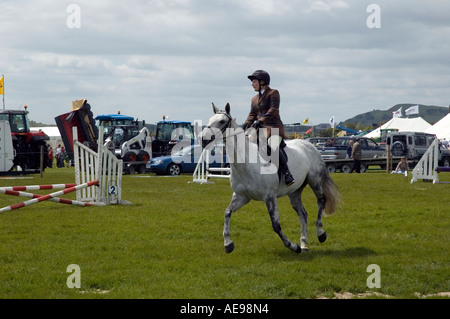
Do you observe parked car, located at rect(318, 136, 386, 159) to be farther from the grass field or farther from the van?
the grass field

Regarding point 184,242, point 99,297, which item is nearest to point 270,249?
point 184,242

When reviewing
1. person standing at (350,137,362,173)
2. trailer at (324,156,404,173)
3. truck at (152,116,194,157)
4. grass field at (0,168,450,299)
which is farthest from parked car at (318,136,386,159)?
grass field at (0,168,450,299)

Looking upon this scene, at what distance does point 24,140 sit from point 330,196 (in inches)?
1011

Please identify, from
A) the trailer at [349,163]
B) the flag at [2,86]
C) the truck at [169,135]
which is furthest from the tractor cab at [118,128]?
the trailer at [349,163]

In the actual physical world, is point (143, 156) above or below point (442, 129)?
below

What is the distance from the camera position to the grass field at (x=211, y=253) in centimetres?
682

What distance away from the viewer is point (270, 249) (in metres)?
9.27

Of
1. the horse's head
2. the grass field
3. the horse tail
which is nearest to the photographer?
the grass field

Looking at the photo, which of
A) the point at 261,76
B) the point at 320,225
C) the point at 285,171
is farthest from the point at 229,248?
the point at 261,76

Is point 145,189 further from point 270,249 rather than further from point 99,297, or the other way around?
point 99,297

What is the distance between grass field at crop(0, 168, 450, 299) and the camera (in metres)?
6.82

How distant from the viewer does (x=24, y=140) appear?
32.3 m

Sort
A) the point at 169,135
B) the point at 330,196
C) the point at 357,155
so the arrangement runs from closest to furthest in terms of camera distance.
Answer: the point at 330,196 < the point at 357,155 < the point at 169,135

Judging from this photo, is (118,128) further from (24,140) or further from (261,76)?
(261,76)
